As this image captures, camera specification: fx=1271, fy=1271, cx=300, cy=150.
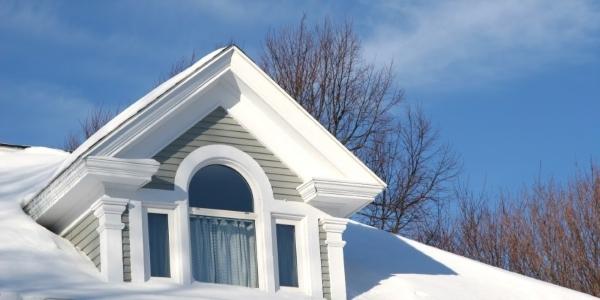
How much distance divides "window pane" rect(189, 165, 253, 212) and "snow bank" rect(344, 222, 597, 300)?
5.48 ft

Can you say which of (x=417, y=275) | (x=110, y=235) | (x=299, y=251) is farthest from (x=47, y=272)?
(x=417, y=275)

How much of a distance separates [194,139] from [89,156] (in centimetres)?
133

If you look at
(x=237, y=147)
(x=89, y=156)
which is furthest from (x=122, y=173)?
(x=237, y=147)

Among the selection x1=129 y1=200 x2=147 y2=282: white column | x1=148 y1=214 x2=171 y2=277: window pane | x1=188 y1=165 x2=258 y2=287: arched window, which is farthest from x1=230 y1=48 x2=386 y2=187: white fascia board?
x1=129 y1=200 x2=147 y2=282: white column

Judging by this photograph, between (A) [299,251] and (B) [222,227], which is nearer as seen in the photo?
(B) [222,227]

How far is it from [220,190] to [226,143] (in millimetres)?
516

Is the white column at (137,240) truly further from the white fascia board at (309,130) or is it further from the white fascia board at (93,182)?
the white fascia board at (309,130)

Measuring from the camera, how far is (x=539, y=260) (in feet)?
101

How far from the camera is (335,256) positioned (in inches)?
527

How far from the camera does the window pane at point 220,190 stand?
12.8 metres

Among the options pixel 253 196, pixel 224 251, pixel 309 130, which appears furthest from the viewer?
pixel 309 130

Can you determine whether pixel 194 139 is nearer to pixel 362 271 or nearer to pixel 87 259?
pixel 87 259

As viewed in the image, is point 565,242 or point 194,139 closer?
point 194,139

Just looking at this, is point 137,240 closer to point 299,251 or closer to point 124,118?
point 124,118
